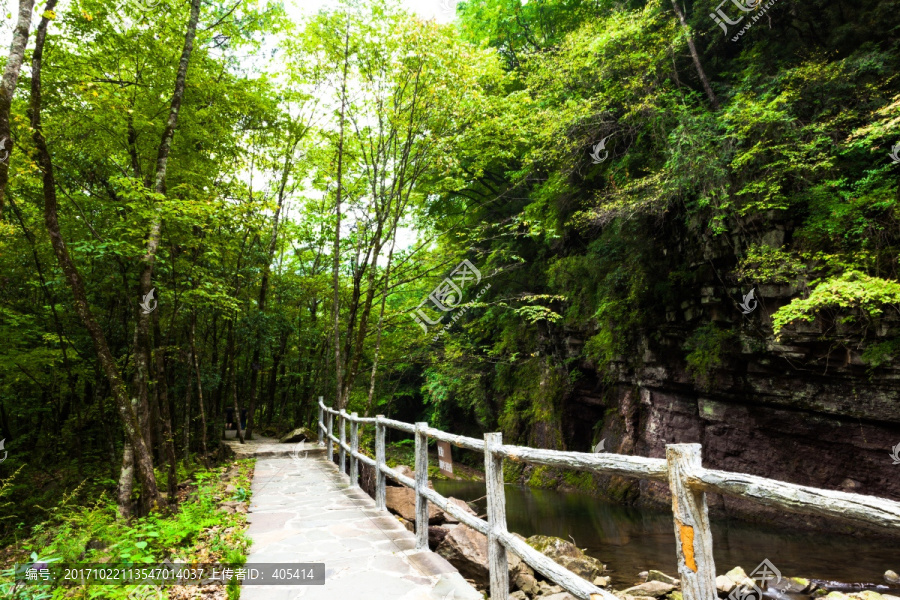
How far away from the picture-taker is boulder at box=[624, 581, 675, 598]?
517 centimetres

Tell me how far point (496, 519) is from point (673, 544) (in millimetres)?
6065

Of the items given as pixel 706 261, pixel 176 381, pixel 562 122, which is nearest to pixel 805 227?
pixel 706 261

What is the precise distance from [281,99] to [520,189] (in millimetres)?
7776

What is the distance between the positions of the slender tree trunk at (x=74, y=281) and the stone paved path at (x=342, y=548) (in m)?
1.39

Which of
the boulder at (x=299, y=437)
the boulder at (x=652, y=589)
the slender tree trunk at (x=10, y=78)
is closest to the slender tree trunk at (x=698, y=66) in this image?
the boulder at (x=652, y=589)

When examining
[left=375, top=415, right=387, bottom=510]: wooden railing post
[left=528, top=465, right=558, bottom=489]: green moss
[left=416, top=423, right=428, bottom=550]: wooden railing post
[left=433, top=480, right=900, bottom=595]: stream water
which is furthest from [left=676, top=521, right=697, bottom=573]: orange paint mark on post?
[left=528, top=465, right=558, bottom=489]: green moss

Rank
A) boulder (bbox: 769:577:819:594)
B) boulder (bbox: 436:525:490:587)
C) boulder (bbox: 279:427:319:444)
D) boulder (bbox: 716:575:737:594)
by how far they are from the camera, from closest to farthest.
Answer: boulder (bbox: 436:525:490:587) → boulder (bbox: 716:575:737:594) → boulder (bbox: 769:577:819:594) → boulder (bbox: 279:427:319:444)

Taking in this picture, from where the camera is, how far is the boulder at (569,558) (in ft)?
18.3

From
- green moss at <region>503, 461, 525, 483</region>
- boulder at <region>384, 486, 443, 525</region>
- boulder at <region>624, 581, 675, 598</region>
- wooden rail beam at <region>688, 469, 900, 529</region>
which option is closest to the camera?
wooden rail beam at <region>688, 469, 900, 529</region>

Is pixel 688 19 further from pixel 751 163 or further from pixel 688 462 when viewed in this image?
pixel 688 462

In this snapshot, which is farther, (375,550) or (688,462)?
(375,550)

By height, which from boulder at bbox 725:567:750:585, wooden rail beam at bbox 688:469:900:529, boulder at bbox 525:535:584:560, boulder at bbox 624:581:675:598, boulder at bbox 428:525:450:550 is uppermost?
wooden rail beam at bbox 688:469:900:529

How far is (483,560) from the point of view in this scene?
4.61 metres

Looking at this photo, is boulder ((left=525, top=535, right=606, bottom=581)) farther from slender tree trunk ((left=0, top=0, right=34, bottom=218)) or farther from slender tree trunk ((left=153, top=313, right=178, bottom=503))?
slender tree trunk ((left=0, top=0, right=34, bottom=218))
